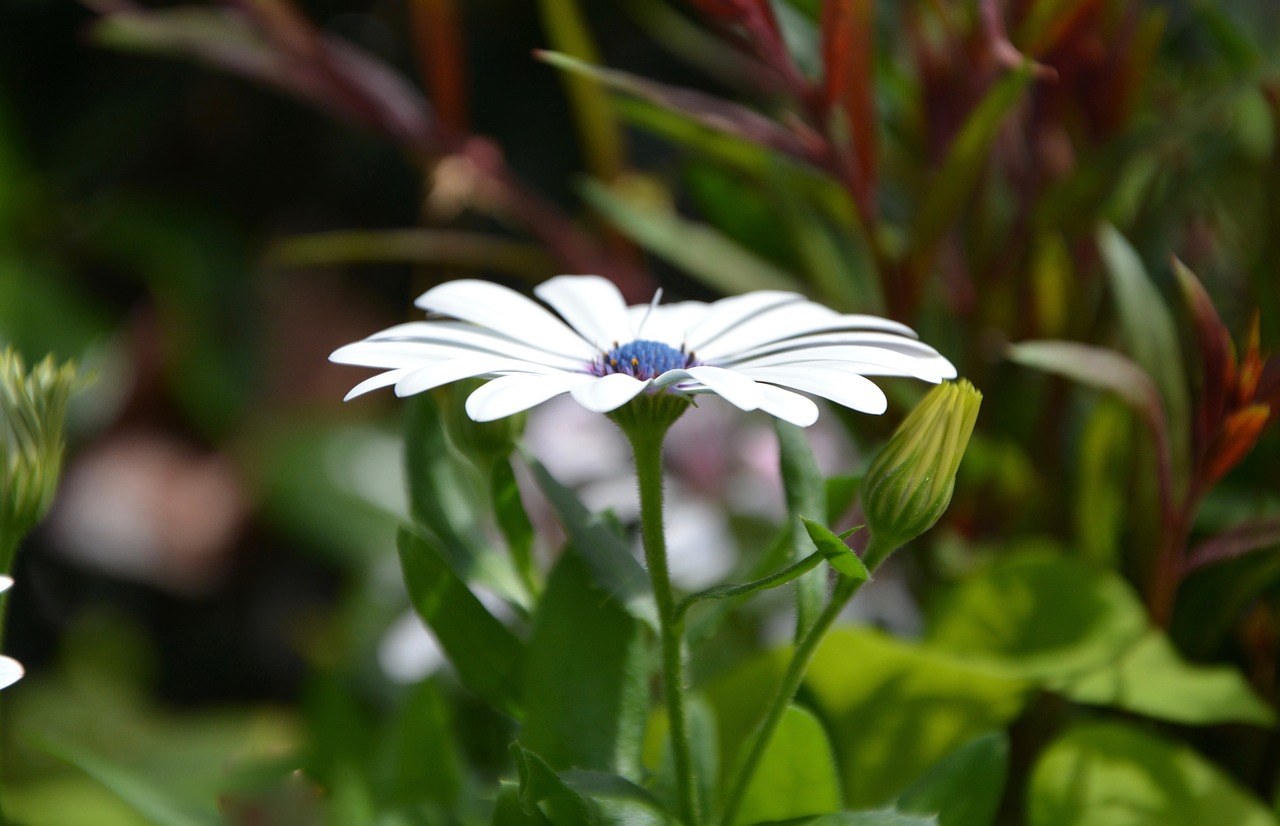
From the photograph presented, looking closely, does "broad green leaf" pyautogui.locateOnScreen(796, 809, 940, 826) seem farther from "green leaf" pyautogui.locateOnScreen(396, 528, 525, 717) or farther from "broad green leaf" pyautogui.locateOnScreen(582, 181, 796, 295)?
"broad green leaf" pyautogui.locateOnScreen(582, 181, 796, 295)

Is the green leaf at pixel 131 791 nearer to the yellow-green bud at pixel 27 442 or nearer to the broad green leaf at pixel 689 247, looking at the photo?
the yellow-green bud at pixel 27 442

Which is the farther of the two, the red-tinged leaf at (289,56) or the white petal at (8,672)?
the red-tinged leaf at (289,56)

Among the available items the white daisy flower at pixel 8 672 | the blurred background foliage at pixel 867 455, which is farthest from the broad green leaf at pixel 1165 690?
the white daisy flower at pixel 8 672

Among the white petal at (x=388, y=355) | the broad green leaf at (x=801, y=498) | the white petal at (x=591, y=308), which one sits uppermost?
the white petal at (x=388, y=355)

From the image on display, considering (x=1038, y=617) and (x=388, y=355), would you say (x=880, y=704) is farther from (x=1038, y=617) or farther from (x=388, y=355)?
(x=388, y=355)

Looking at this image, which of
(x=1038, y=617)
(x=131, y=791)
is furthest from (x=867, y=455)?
(x=131, y=791)

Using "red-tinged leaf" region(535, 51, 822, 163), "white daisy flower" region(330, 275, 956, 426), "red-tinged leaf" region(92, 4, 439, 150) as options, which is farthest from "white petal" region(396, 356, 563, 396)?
"red-tinged leaf" region(92, 4, 439, 150)

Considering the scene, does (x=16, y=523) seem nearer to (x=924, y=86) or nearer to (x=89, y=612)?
(x=924, y=86)
